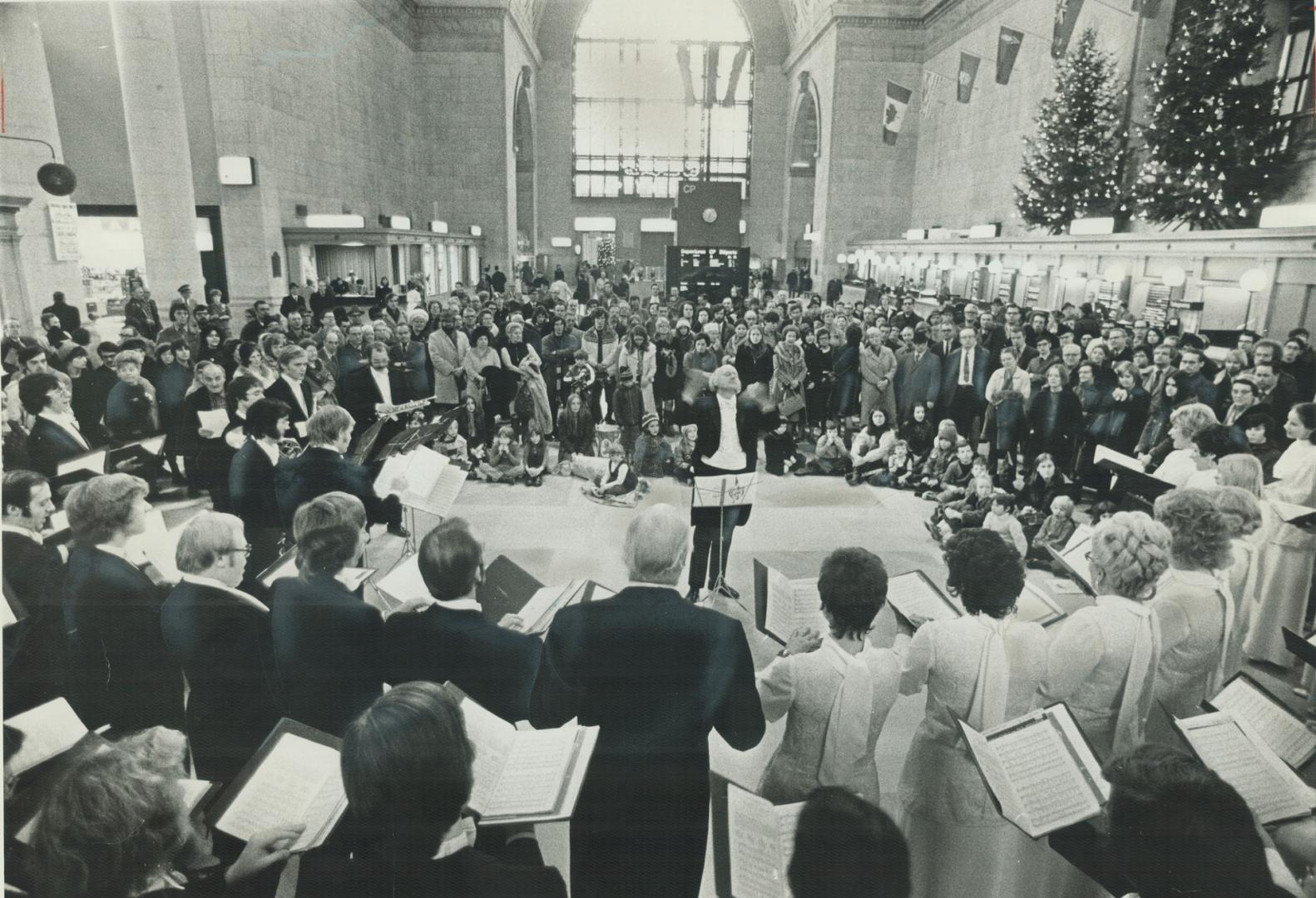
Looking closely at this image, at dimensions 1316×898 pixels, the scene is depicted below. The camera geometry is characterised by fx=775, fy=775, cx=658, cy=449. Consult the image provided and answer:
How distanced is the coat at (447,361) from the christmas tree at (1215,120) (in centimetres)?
1066

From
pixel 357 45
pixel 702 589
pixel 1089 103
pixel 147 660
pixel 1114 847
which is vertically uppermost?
pixel 357 45

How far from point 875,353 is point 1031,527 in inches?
141

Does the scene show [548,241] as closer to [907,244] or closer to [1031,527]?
[907,244]

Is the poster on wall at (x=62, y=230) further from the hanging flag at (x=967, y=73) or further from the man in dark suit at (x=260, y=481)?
the hanging flag at (x=967, y=73)

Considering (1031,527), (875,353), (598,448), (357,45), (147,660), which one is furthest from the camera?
(357,45)

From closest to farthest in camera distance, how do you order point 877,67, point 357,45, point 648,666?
point 648,666, point 357,45, point 877,67

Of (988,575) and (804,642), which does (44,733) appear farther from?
(988,575)

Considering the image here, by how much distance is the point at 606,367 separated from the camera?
32.6 ft

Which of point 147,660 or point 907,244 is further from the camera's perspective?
point 907,244

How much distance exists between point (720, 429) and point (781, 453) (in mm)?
3168

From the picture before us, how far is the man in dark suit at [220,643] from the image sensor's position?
8.44ft

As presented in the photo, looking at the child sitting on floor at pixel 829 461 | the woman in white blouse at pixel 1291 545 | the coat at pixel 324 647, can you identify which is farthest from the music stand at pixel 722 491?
the child sitting on floor at pixel 829 461

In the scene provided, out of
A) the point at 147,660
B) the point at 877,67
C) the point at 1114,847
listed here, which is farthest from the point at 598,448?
the point at 877,67

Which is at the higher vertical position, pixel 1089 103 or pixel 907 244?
pixel 1089 103
